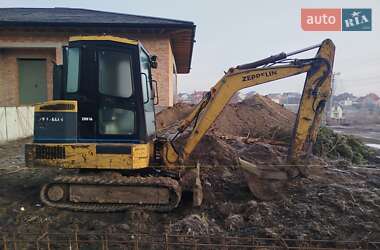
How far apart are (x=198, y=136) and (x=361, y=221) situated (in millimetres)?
2929

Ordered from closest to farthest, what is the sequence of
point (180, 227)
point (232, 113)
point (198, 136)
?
point (180, 227)
point (198, 136)
point (232, 113)

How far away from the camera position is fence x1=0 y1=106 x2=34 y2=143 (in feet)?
41.2

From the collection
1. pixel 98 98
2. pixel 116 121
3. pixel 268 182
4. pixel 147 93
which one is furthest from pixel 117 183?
pixel 268 182

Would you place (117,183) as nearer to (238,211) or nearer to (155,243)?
(155,243)

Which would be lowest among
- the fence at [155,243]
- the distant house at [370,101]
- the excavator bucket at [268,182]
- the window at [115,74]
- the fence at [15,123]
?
the fence at [155,243]

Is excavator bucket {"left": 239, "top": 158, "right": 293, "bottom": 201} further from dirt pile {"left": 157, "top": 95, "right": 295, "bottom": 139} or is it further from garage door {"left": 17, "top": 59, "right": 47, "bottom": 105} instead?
garage door {"left": 17, "top": 59, "right": 47, "bottom": 105}

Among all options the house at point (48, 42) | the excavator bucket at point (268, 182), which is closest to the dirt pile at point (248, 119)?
the house at point (48, 42)

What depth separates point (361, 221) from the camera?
191 inches

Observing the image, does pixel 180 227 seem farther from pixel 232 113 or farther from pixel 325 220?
pixel 232 113

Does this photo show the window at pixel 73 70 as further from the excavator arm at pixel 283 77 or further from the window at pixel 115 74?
the excavator arm at pixel 283 77

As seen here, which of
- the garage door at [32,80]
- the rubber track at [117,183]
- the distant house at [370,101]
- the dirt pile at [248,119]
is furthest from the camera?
the distant house at [370,101]

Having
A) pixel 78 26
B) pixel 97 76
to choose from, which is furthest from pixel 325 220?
pixel 78 26

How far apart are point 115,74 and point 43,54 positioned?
11.9m

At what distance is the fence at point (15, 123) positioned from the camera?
12555 millimetres
